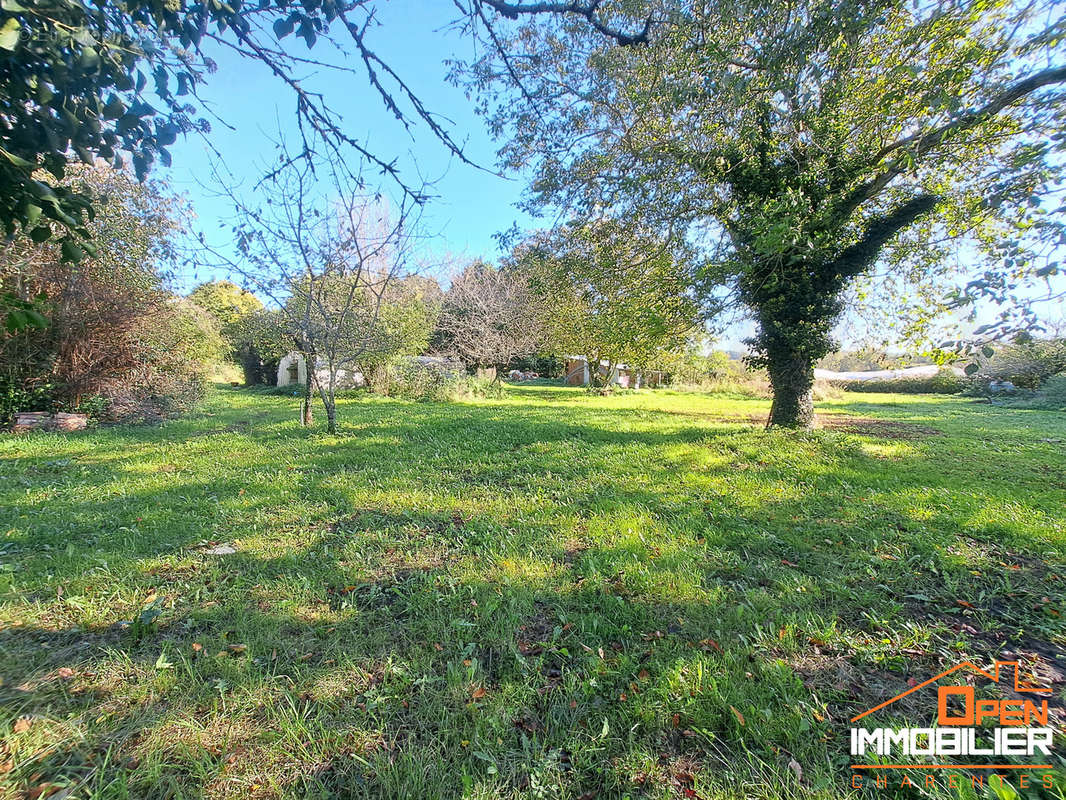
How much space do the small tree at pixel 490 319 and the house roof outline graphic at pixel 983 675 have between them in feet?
56.3

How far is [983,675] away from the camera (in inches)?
70.8

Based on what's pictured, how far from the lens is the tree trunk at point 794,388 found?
7651mm

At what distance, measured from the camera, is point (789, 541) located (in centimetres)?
322

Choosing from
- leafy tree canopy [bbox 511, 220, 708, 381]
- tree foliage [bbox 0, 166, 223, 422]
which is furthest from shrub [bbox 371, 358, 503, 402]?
leafy tree canopy [bbox 511, 220, 708, 381]

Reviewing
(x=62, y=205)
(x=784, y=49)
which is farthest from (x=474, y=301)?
(x=62, y=205)

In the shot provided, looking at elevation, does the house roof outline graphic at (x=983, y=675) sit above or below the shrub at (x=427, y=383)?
below

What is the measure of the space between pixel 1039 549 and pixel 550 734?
418cm

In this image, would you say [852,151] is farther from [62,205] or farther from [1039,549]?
[62,205]

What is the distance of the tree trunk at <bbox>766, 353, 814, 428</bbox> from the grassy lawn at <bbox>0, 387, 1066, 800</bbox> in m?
2.94

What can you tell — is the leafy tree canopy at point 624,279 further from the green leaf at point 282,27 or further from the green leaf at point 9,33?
the green leaf at point 9,33

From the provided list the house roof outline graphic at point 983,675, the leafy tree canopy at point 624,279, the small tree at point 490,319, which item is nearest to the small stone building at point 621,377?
the small tree at point 490,319

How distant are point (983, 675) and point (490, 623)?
2.34m

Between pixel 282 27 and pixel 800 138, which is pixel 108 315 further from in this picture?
pixel 800 138

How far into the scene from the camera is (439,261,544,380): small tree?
18516mm
